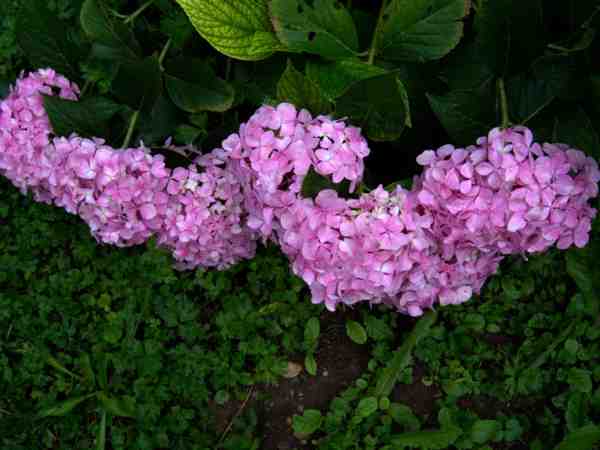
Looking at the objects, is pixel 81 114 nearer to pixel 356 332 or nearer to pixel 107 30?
pixel 107 30

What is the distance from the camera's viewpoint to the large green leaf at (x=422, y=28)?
1398mm

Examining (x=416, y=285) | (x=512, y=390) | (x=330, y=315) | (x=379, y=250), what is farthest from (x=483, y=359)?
(x=379, y=250)

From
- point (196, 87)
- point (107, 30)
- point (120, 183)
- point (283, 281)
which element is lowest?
point (283, 281)

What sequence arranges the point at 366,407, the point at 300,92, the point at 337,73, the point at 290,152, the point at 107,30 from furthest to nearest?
the point at 366,407 < the point at 107,30 < the point at 337,73 < the point at 300,92 < the point at 290,152

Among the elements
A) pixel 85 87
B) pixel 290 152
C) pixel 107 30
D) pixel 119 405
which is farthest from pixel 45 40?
pixel 119 405

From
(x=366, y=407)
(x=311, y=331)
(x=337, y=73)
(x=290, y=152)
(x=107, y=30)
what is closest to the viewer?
(x=290, y=152)

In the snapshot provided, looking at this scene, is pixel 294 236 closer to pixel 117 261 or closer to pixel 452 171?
pixel 452 171

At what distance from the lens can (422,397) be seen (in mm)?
1969

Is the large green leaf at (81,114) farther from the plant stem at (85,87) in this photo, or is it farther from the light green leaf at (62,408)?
the light green leaf at (62,408)

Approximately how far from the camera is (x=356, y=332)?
6.59ft

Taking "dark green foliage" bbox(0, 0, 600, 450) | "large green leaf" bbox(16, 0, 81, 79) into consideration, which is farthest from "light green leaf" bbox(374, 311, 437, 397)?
"large green leaf" bbox(16, 0, 81, 79)

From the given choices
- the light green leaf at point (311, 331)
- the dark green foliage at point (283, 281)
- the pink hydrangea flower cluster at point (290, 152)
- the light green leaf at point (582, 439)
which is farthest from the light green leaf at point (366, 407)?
the pink hydrangea flower cluster at point (290, 152)

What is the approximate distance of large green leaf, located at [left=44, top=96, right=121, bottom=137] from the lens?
1.64m

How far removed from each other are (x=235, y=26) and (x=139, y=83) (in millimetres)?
293
